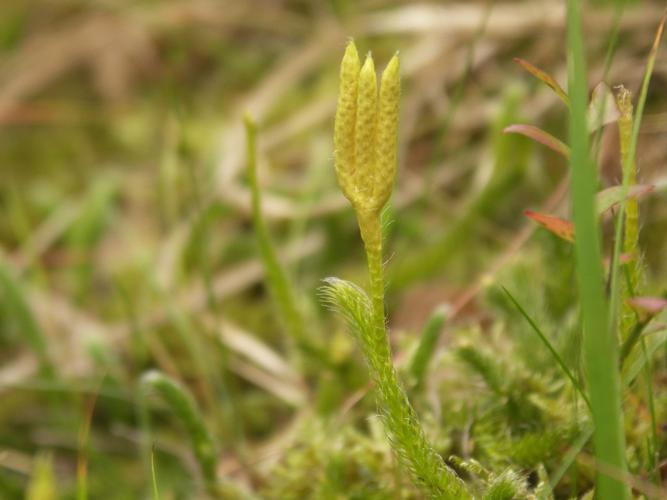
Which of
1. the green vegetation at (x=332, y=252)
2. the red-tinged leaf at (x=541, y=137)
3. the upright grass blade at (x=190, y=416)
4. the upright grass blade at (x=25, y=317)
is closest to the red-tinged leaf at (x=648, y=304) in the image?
the green vegetation at (x=332, y=252)

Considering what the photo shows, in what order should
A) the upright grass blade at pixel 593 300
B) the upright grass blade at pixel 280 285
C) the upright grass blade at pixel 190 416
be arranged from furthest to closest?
the upright grass blade at pixel 280 285 < the upright grass blade at pixel 190 416 < the upright grass blade at pixel 593 300

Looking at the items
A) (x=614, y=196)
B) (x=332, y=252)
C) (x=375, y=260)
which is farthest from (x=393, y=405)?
(x=332, y=252)

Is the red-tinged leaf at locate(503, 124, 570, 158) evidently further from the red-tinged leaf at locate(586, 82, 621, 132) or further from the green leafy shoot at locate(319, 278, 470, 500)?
the green leafy shoot at locate(319, 278, 470, 500)

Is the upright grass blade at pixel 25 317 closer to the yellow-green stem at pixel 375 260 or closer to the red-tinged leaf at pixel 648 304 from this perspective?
the yellow-green stem at pixel 375 260

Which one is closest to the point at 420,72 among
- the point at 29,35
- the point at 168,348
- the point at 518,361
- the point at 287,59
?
the point at 287,59

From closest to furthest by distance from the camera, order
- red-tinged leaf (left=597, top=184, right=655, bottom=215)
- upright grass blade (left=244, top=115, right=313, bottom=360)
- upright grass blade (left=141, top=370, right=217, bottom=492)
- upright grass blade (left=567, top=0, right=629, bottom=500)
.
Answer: upright grass blade (left=567, top=0, right=629, bottom=500) < red-tinged leaf (left=597, top=184, right=655, bottom=215) < upright grass blade (left=141, top=370, right=217, bottom=492) < upright grass blade (left=244, top=115, right=313, bottom=360)

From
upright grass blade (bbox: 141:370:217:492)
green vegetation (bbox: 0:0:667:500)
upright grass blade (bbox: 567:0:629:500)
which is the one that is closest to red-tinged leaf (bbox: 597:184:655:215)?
green vegetation (bbox: 0:0:667:500)

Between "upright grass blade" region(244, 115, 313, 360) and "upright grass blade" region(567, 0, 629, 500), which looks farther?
"upright grass blade" region(244, 115, 313, 360)

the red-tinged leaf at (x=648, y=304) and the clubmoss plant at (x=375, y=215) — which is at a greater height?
the clubmoss plant at (x=375, y=215)
